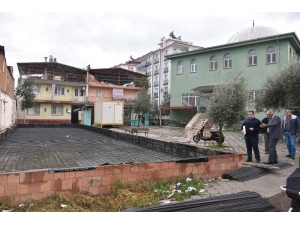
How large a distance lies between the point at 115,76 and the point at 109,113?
17363 millimetres

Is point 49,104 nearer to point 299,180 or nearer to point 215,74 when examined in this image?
point 215,74

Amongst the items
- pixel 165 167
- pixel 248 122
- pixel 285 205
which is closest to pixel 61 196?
pixel 165 167

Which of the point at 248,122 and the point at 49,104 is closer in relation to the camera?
the point at 248,122

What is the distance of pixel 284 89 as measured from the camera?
10836 millimetres

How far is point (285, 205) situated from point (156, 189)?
236cm

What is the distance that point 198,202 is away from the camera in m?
3.36

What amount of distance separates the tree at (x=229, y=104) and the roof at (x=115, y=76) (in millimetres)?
28021

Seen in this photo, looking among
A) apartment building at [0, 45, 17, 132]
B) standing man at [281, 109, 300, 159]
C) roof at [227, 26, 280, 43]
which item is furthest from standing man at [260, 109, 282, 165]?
roof at [227, 26, 280, 43]

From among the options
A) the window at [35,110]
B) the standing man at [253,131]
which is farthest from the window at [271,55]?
the window at [35,110]

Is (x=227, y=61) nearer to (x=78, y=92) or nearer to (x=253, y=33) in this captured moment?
(x=253, y=33)

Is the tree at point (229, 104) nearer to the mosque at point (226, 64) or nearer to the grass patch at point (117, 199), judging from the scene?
the grass patch at point (117, 199)

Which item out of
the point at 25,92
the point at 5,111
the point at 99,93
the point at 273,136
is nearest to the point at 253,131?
the point at 273,136

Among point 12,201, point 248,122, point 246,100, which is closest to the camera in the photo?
point 12,201

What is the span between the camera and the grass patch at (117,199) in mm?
3352
